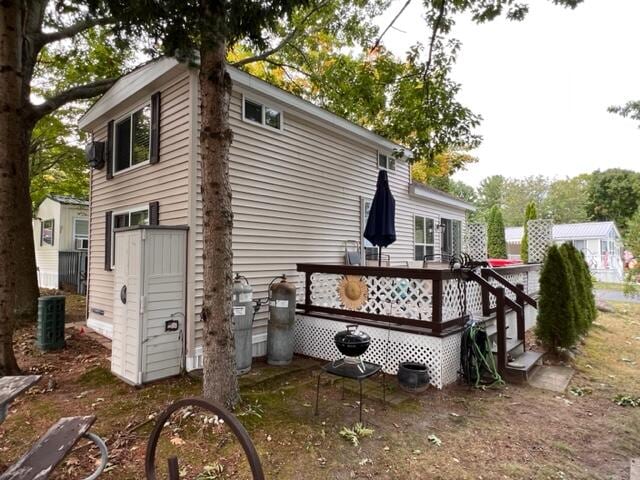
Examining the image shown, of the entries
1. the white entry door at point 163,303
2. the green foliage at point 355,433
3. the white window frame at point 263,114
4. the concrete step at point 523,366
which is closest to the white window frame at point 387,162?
the white window frame at point 263,114

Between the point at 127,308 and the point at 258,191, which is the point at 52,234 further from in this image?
the point at 258,191

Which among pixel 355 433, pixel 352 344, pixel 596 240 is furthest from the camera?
pixel 596 240

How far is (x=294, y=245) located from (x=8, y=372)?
444 centimetres

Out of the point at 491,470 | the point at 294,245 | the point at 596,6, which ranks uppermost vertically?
the point at 596,6

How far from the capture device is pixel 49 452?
1995 mm

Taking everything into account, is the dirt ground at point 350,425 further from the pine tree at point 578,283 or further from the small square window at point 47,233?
the small square window at point 47,233

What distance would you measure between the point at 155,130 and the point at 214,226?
132 inches

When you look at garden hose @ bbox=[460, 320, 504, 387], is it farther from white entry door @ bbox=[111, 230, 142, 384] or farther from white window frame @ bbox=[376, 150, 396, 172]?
white window frame @ bbox=[376, 150, 396, 172]

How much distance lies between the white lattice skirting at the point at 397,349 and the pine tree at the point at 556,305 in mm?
2082

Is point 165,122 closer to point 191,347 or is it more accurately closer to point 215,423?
point 191,347

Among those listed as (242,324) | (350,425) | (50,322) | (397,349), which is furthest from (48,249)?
(350,425)

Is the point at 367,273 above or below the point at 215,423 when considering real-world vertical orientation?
above

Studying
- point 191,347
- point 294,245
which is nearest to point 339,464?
point 191,347

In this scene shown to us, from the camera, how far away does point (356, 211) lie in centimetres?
827
